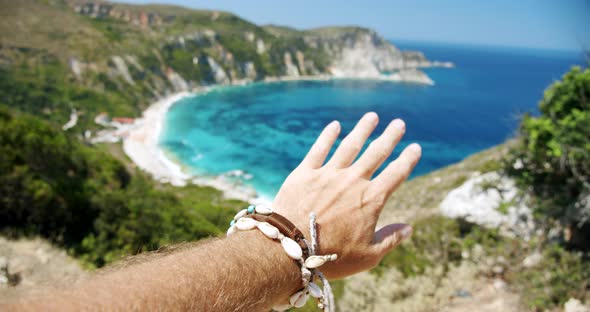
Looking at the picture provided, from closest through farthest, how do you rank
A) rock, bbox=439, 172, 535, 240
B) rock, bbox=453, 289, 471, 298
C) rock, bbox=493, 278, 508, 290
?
rock, bbox=453, 289, 471, 298, rock, bbox=493, 278, 508, 290, rock, bbox=439, 172, 535, 240

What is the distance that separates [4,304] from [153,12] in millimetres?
108295

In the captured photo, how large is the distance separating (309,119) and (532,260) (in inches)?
1810

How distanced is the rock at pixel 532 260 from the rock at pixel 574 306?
1197mm

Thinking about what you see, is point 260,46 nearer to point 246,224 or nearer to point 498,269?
point 498,269

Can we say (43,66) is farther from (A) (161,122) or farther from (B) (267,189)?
(B) (267,189)

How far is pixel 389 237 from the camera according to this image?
63.0 inches

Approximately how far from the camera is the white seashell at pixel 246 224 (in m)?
1.26

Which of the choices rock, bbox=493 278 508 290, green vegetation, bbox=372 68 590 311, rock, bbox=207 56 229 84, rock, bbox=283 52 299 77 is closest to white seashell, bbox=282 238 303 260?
green vegetation, bbox=372 68 590 311

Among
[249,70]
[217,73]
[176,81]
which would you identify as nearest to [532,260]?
[176,81]

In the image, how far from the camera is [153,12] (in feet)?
303

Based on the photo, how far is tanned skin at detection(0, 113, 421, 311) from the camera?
816 millimetres

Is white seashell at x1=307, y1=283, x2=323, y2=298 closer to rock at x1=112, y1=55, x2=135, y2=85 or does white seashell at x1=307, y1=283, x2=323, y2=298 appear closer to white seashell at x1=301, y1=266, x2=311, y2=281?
white seashell at x1=301, y1=266, x2=311, y2=281

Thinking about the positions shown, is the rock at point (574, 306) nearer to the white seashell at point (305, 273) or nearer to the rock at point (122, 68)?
the white seashell at point (305, 273)

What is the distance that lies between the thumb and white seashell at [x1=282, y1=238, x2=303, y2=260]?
0.52 m
